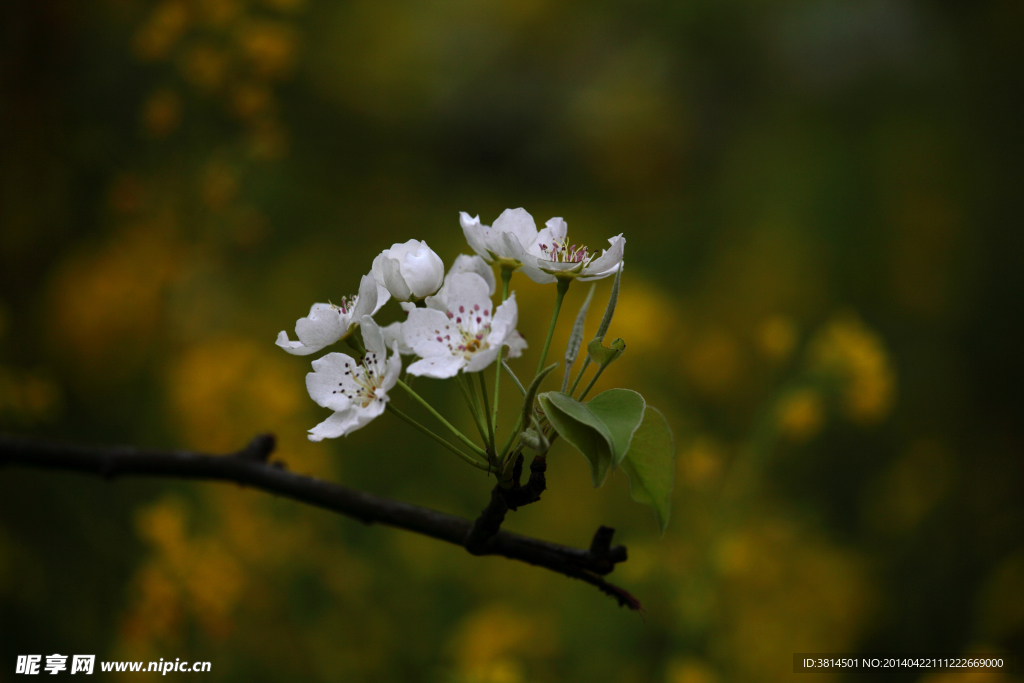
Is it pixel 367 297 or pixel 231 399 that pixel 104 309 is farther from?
pixel 367 297

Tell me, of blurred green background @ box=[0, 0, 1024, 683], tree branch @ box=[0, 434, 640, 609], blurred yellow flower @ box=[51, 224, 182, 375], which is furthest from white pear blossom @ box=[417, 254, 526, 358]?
blurred yellow flower @ box=[51, 224, 182, 375]

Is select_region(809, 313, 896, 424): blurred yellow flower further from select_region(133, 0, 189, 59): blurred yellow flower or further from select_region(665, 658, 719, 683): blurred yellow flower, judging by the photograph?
select_region(133, 0, 189, 59): blurred yellow flower

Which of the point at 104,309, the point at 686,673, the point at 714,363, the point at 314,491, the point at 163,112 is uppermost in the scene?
the point at 163,112

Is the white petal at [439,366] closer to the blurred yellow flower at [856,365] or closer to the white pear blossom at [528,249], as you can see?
the white pear blossom at [528,249]

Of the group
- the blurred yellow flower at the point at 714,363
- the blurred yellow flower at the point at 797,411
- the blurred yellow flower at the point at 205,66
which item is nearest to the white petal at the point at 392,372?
the blurred yellow flower at the point at 797,411

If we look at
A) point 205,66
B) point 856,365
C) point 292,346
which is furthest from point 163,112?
point 856,365

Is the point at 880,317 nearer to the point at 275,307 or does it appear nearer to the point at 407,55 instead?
the point at 407,55

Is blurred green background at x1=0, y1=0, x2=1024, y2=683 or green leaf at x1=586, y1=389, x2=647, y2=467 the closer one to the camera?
green leaf at x1=586, y1=389, x2=647, y2=467
